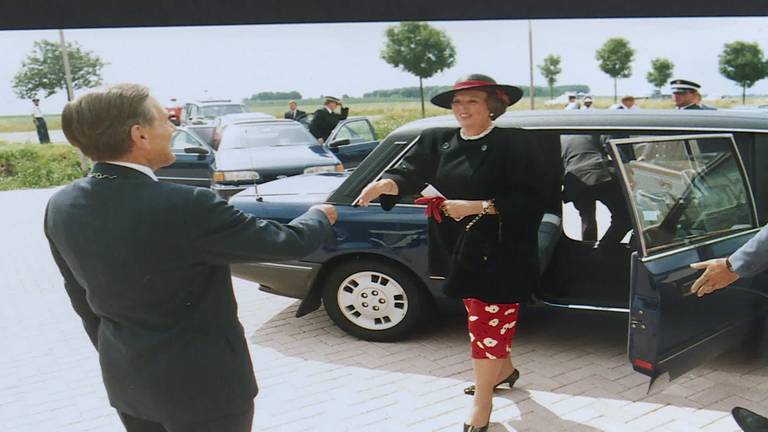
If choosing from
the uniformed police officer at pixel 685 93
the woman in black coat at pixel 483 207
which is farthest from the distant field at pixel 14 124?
the woman in black coat at pixel 483 207

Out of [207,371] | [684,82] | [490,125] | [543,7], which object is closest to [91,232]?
[207,371]

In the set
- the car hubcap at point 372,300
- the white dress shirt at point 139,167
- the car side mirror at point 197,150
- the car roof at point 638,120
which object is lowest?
the car hubcap at point 372,300

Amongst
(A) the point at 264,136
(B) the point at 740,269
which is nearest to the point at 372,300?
(B) the point at 740,269

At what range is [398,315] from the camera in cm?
443

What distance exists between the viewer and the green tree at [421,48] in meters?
34.6

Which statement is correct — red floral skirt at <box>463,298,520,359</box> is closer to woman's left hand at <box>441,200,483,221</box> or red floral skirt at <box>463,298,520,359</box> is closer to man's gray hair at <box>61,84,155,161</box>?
woman's left hand at <box>441,200,483,221</box>

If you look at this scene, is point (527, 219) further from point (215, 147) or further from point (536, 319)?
point (215, 147)

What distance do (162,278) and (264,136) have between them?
9515 mm

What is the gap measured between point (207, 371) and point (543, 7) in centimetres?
303

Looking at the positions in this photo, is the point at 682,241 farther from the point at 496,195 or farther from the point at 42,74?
the point at 42,74

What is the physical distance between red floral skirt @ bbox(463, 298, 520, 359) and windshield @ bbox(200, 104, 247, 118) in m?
20.9

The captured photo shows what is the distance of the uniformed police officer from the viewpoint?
7.63m

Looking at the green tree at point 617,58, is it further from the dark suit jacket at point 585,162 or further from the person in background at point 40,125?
the dark suit jacket at point 585,162

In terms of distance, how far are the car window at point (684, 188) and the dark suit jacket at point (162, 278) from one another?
1.65 m
